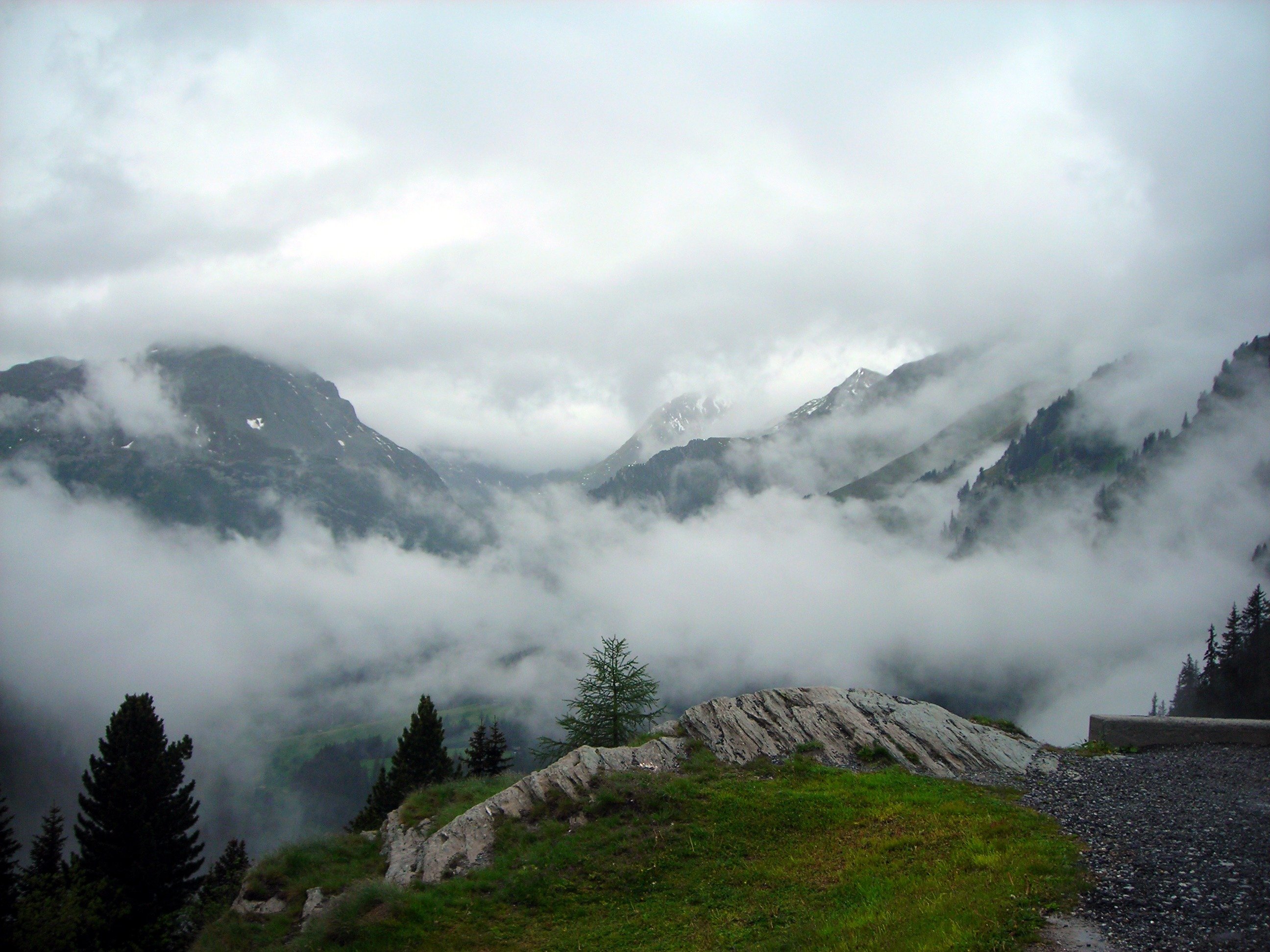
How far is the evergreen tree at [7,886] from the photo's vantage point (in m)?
39.8

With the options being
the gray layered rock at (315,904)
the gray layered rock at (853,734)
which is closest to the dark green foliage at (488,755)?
the gray layered rock at (853,734)

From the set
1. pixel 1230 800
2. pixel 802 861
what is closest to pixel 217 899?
pixel 802 861

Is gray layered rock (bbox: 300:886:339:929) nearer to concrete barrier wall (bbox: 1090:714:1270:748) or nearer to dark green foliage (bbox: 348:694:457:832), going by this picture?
concrete barrier wall (bbox: 1090:714:1270:748)

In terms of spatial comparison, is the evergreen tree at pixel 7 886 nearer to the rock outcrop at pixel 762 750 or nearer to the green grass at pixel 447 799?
the green grass at pixel 447 799

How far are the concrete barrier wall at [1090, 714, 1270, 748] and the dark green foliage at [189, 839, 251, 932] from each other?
42605 millimetres

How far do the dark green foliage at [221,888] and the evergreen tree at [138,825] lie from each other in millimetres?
2807

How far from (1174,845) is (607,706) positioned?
33.3 metres

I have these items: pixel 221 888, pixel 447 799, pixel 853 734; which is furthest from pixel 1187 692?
pixel 221 888

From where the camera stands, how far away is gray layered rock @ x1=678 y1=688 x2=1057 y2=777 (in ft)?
112

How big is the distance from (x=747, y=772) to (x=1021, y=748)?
1511 cm

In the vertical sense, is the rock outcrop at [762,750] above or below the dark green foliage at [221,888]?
above

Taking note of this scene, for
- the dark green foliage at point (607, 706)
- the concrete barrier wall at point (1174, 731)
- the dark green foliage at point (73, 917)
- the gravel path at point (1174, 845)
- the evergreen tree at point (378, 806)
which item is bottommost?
the dark green foliage at point (73, 917)

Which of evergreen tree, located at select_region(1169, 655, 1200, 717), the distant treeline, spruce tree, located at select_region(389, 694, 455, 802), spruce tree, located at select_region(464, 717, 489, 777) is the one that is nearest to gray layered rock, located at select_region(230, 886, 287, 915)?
spruce tree, located at select_region(464, 717, 489, 777)

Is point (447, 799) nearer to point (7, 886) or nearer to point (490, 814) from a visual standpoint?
point (490, 814)
